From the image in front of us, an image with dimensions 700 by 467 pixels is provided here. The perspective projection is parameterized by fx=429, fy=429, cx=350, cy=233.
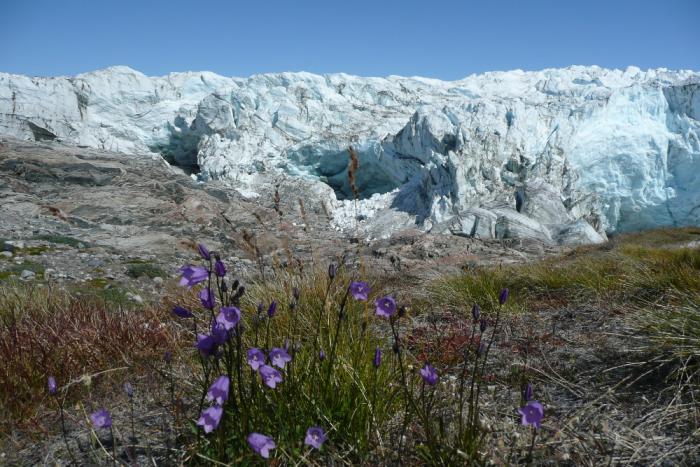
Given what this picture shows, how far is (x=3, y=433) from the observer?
1.75m

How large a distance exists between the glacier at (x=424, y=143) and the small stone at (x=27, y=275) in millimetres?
14957

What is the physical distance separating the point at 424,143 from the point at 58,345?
74.4 feet

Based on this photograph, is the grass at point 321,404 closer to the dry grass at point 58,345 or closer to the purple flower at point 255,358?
the purple flower at point 255,358

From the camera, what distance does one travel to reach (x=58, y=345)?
8.31ft

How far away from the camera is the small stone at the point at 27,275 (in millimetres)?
5792

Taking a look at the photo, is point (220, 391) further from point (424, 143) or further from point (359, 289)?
point (424, 143)

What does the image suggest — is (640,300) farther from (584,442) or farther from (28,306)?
(28,306)

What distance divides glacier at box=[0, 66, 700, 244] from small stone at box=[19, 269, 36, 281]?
15.0 m

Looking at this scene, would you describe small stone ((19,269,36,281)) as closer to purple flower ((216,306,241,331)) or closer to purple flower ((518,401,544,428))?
purple flower ((216,306,241,331))

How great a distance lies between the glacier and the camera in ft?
69.4

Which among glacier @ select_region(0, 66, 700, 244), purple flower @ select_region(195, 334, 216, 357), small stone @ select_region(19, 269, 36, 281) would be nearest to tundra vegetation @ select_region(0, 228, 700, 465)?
purple flower @ select_region(195, 334, 216, 357)

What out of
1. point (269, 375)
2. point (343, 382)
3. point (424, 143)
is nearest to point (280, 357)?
point (269, 375)

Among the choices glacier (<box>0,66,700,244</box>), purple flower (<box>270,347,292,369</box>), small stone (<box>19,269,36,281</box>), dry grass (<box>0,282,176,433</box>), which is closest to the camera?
purple flower (<box>270,347,292,369</box>)

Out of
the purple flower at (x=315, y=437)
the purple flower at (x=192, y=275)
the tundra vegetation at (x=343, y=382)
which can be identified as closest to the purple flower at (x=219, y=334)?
the tundra vegetation at (x=343, y=382)
